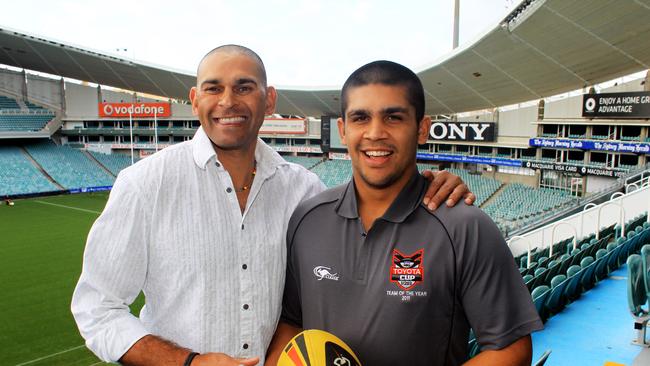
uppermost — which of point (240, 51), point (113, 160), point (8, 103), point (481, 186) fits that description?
point (8, 103)

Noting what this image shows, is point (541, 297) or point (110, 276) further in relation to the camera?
point (541, 297)

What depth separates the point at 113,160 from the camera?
4959cm

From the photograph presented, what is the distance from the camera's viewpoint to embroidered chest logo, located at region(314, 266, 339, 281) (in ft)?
7.24

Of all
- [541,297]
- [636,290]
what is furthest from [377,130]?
[541,297]

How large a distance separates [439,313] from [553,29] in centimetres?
2583

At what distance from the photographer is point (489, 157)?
3462 centimetres

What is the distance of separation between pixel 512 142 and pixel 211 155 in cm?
3417

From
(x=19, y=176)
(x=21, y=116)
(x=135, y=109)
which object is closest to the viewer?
(x=19, y=176)

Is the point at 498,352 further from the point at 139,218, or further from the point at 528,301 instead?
the point at 139,218

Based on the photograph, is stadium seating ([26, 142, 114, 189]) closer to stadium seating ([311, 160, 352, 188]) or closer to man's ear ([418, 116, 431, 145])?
stadium seating ([311, 160, 352, 188])

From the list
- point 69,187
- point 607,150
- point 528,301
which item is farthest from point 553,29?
point 69,187

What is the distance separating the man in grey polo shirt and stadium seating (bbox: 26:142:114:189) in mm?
44199

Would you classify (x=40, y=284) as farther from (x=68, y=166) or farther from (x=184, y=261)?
(x=68, y=166)

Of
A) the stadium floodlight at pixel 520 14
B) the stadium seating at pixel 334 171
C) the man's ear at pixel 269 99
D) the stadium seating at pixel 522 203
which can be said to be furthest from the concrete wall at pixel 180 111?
the man's ear at pixel 269 99
